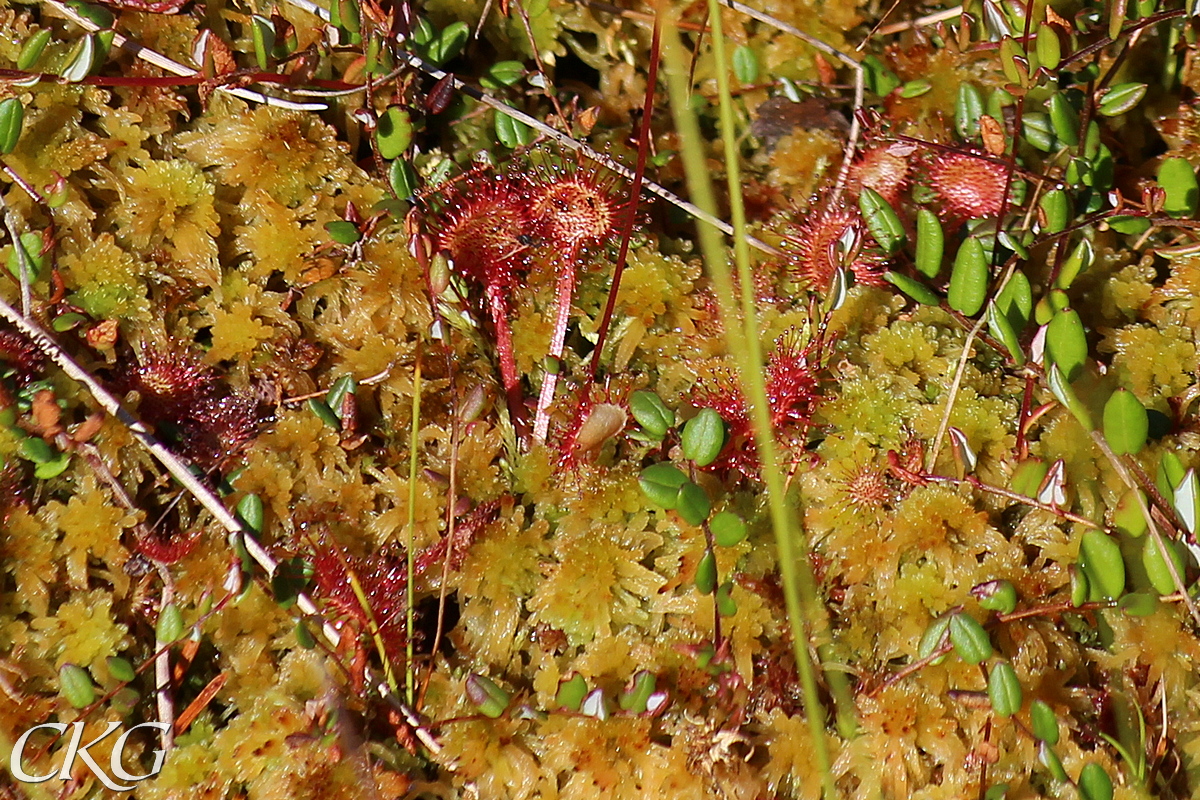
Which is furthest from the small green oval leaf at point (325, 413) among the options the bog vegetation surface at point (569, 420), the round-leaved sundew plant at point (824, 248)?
the round-leaved sundew plant at point (824, 248)

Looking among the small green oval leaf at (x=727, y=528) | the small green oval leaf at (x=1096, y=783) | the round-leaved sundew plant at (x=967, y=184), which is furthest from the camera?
the round-leaved sundew plant at (x=967, y=184)

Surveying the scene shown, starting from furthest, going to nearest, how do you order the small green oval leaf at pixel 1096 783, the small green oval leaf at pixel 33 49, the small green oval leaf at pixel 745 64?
the small green oval leaf at pixel 745 64
the small green oval leaf at pixel 33 49
the small green oval leaf at pixel 1096 783

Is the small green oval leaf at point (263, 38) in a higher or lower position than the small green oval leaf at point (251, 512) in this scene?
higher

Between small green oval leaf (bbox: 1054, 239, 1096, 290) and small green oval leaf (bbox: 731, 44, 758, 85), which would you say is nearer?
small green oval leaf (bbox: 1054, 239, 1096, 290)

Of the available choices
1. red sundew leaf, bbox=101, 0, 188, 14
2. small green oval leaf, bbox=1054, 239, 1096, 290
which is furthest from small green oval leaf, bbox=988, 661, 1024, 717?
red sundew leaf, bbox=101, 0, 188, 14

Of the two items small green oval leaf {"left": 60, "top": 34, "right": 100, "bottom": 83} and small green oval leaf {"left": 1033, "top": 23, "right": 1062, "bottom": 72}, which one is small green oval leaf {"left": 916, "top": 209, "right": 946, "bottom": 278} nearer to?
small green oval leaf {"left": 1033, "top": 23, "right": 1062, "bottom": 72}

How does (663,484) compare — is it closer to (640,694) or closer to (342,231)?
(640,694)

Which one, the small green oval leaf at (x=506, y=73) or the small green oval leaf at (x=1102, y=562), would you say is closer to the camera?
the small green oval leaf at (x=1102, y=562)

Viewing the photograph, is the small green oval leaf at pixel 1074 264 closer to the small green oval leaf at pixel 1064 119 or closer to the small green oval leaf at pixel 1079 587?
the small green oval leaf at pixel 1064 119
